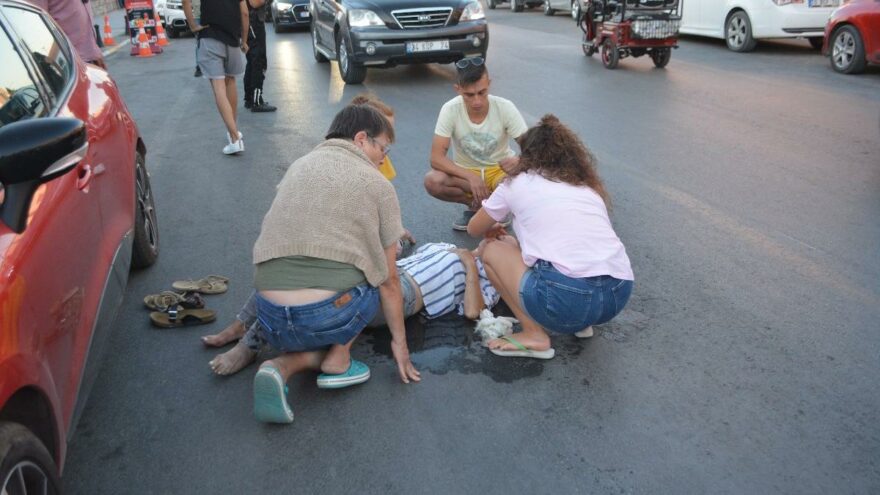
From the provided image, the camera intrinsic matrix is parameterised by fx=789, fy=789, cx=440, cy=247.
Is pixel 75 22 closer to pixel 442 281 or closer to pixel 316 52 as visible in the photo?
pixel 442 281

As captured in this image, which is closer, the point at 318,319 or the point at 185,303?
the point at 318,319

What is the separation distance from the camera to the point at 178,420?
3234 millimetres

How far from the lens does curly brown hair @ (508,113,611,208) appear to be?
12.0 ft

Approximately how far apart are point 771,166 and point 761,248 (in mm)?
2072

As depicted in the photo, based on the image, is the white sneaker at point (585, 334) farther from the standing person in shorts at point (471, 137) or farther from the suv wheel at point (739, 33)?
the suv wheel at point (739, 33)

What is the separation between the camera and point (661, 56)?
1209 centimetres

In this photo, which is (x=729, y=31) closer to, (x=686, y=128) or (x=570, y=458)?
(x=686, y=128)

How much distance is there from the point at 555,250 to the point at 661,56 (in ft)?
31.2

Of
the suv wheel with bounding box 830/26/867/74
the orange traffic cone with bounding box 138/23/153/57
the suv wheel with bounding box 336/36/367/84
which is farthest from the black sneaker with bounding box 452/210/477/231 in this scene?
the orange traffic cone with bounding box 138/23/153/57

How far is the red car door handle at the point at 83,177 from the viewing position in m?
2.97

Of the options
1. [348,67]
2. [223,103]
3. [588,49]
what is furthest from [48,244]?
[588,49]

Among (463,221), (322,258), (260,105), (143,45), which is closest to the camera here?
(322,258)

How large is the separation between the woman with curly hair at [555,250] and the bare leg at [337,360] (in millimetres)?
698

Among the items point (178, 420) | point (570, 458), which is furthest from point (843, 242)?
point (178, 420)
